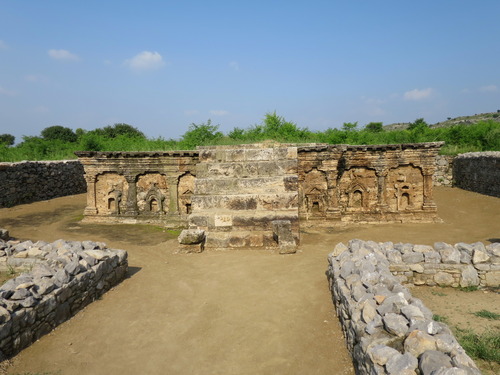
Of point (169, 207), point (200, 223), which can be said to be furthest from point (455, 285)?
point (169, 207)

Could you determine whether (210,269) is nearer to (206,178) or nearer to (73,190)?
(206,178)

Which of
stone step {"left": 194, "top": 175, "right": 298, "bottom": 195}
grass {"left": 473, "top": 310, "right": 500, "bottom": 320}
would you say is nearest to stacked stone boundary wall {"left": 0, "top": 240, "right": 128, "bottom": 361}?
stone step {"left": 194, "top": 175, "right": 298, "bottom": 195}

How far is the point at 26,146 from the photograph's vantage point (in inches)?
904

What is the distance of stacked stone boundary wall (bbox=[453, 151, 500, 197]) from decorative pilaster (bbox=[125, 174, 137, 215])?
15571 mm

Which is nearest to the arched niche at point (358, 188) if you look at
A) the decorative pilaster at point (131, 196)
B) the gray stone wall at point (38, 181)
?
the decorative pilaster at point (131, 196)

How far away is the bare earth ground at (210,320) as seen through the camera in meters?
3.96

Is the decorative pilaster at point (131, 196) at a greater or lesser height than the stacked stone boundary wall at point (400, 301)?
greater

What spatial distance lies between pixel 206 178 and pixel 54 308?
589 centimetres

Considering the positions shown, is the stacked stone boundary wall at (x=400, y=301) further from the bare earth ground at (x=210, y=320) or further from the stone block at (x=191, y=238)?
the stone block at (x=191, y=238)

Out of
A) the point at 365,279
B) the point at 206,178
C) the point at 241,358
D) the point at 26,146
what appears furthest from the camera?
the point at 26,146

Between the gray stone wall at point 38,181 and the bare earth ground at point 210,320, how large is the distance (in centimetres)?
967

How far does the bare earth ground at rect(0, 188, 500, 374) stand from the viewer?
13.0 ft

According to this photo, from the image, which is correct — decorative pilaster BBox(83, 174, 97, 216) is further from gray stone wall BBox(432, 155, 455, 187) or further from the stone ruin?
gray stone wall BBox(432, 155, 455, 187)

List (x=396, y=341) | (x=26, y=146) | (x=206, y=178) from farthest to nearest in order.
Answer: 1. (x=26, y=146)
2. (x=206, y=178)
3. (x=396, y=341)
